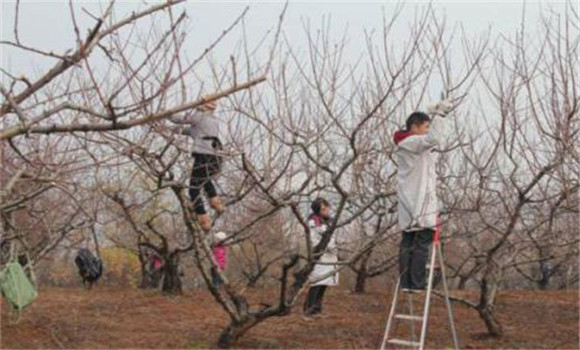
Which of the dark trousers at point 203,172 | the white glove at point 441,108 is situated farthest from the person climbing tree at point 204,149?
the white glove at point 441,108

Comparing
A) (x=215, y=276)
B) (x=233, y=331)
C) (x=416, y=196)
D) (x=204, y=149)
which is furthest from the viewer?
(x=215, y=276)

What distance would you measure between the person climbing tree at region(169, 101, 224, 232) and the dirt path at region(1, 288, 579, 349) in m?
1.06

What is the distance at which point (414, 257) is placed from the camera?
5.45 m

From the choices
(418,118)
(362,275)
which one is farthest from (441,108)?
(362,275)

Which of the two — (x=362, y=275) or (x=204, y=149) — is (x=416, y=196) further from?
(x=362, y=275)

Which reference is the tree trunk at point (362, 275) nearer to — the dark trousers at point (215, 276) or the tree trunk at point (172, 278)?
the tree trunk at point (172, 278)

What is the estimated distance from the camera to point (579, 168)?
19.2ft

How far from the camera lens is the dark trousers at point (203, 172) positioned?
6504 millimetres

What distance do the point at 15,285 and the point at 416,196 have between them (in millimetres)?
2991

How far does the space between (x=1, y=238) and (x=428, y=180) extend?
367 cm

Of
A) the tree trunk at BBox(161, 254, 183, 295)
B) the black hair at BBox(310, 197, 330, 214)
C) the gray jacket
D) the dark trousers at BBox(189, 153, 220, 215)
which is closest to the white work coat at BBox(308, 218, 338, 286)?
the black hair at BBox(310, 197, 330, 214)

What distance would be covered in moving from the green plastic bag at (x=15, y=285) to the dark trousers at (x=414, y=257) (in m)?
2.77

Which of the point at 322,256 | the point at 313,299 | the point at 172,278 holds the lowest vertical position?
the point at 313,299

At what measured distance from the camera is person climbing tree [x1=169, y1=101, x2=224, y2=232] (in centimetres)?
624
